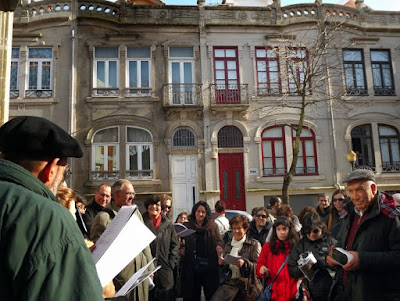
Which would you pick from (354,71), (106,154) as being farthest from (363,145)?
(106,154)

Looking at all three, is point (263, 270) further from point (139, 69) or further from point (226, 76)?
point (139, 69)

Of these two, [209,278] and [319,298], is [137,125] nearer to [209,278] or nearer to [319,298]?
[209,278]

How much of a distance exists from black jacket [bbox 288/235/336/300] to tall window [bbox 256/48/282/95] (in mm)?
14653

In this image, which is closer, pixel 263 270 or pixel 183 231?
pixel 263 270

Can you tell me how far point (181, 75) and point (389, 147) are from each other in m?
11.8

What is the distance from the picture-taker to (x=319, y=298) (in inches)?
177

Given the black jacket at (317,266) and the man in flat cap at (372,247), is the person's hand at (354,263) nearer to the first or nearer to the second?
the man in flat cap at (372,247)

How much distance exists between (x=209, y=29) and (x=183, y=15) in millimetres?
1578

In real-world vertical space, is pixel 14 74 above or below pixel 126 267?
above

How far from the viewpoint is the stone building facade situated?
17656 mm

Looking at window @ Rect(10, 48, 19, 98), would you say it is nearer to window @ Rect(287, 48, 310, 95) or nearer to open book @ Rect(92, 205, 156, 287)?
window @ Rect(287, 48, 310, 95)

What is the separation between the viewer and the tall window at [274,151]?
1833 centimetres

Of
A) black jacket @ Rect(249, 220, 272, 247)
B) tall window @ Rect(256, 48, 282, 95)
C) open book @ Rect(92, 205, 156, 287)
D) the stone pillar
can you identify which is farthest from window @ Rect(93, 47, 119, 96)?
open book @ Rect(92, 205, 156, 287)

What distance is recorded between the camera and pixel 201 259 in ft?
20.8
